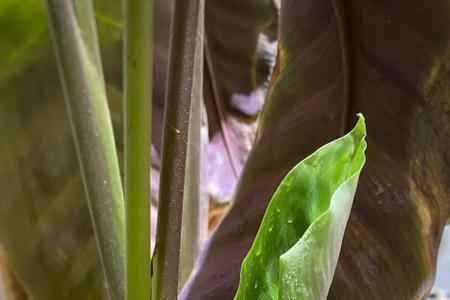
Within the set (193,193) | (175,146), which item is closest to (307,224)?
(175,146)

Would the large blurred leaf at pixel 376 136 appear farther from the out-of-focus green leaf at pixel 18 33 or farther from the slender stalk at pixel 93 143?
the out-of-focus green leaf at pixel 18 33

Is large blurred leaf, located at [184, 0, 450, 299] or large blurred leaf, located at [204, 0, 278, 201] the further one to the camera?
large blurred leaf, located at [204, 0, 278, 201]

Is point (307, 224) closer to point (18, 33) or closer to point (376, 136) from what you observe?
point (376, 136)

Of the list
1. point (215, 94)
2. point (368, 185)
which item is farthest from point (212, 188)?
point (368, 185)

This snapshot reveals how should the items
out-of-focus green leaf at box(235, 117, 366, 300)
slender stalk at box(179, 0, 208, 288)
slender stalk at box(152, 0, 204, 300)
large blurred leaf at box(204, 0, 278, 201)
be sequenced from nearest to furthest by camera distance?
out-of-focus green leaf at box(235, 117, 366, 300)
slender stalk at box(152, 0, 204, 300)
slender stalk at box(179, 0, 208, 288)
large blurred leaf at box(204, 0, 278, 201)

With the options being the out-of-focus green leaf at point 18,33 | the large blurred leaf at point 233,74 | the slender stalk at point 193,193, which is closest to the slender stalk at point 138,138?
the slender stalk at point 193,193

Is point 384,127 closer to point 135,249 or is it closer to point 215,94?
point 135,249

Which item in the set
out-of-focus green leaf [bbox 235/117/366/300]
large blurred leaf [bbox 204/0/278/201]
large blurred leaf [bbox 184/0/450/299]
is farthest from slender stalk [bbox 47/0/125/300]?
large blurred leaf [bbox 204/0/278/201]

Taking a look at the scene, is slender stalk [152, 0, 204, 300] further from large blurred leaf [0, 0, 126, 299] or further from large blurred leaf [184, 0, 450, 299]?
large blurred leaf [0, 0, 126, 299]
